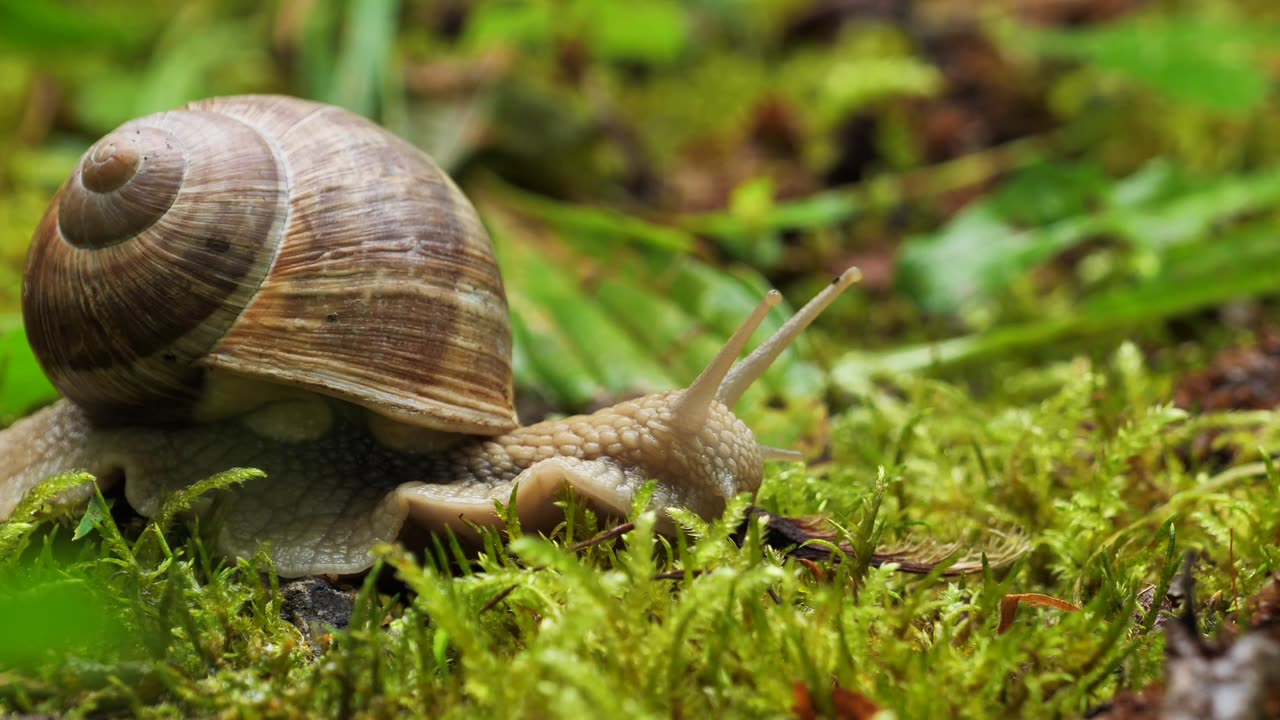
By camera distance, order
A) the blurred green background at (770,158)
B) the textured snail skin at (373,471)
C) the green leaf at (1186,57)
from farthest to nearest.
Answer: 1. the green leaf at (1186,57)
2. the blurred green background at (770,158)
3. the textured snail skin at (373,471)

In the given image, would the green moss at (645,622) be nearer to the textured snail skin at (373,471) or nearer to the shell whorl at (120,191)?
the textured snail skin at (373,471)

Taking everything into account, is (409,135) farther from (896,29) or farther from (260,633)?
(896,29)

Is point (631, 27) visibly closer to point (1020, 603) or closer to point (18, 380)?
point (18, 380)

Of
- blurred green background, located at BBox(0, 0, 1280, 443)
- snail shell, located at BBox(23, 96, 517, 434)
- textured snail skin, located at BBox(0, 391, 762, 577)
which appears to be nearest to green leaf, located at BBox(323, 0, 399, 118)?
blurred green background, located at BBox(0, 0, 1280, 443)

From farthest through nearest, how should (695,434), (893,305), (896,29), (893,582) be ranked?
(896,29) → (893,305) → (695,434) → (893,582)

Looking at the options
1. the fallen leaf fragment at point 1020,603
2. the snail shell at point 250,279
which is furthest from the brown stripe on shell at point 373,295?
the fallen leaf fragment at point 1020,603

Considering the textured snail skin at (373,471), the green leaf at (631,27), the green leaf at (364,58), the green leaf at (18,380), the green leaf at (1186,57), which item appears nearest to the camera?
the textured snail skin at (373,471)

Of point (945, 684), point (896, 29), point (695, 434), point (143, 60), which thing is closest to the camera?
point (945, 684)

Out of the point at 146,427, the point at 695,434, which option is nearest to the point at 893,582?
the point at 695,434
